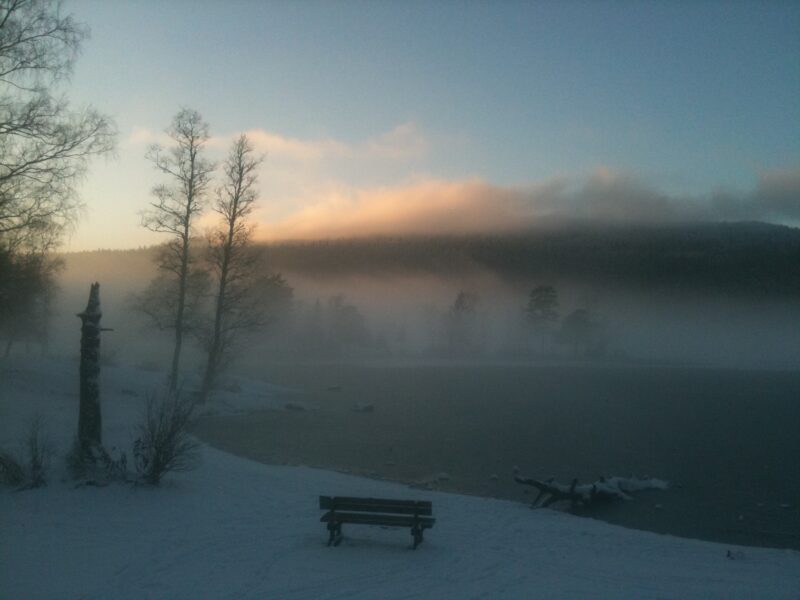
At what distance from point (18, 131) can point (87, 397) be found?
6474mm

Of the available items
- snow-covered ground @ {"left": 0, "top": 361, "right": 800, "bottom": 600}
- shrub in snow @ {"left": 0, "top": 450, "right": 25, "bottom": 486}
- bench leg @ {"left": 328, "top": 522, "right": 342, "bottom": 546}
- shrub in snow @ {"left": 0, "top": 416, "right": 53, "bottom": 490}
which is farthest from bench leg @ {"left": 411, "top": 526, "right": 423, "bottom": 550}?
shrub in snow @ {"left": 0, "top": 450, "right": 25, "bottom": 486}

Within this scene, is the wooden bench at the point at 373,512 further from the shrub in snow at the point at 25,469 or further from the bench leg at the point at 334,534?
the shrub in snow at the point at 25,469

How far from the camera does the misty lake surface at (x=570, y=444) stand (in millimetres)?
18812

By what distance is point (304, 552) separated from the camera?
11234 mm

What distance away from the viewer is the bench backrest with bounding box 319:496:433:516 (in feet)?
39.6

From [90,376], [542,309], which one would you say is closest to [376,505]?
[90,376]

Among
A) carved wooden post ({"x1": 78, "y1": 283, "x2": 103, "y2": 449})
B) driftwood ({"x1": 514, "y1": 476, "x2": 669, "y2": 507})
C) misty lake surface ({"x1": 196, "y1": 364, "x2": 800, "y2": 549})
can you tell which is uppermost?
carved wooden post ({"x1": 78, "y1": 283, "x2": 103, "y2": 449})

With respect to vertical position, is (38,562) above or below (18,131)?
below

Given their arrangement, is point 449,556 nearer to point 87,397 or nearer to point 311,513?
point 311,513

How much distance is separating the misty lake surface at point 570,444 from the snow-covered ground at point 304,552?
2.63 meters

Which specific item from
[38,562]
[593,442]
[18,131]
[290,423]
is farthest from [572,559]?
[290,423]

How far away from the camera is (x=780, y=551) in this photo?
14031mm

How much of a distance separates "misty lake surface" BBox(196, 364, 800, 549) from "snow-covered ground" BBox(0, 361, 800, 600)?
263cm

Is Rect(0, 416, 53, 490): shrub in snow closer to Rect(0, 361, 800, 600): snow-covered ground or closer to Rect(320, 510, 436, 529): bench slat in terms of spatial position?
Rect(0, 361, 800, 600): snow-covered ground
